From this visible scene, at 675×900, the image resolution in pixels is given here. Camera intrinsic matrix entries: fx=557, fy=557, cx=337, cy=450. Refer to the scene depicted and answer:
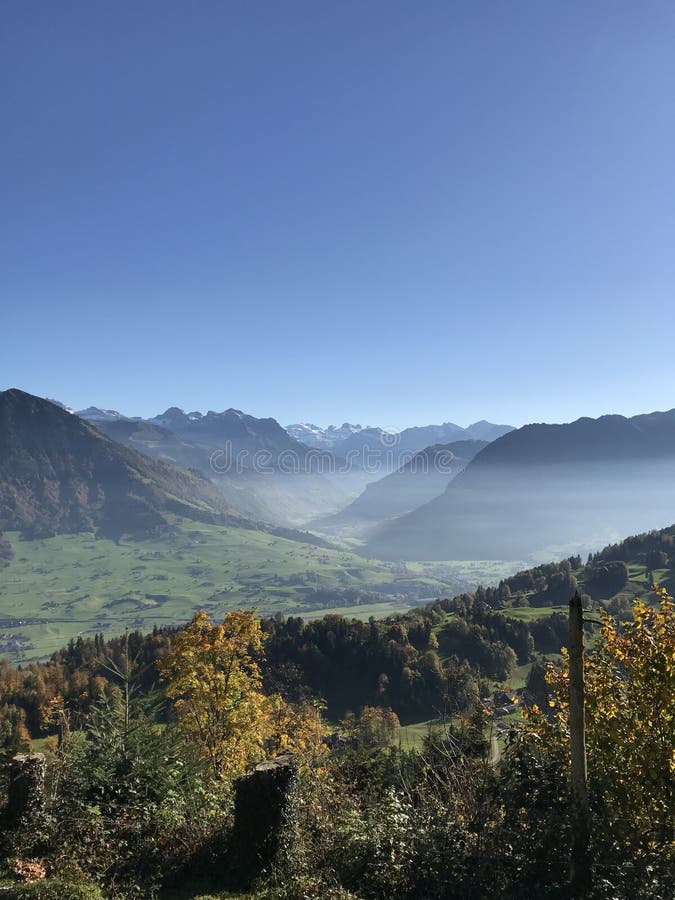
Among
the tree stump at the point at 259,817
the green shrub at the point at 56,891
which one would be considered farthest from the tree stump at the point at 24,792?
the tree stump at the point at 259,817

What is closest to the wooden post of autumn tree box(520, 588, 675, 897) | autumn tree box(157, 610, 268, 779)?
autumn tree box(520, 588, 675, 897)

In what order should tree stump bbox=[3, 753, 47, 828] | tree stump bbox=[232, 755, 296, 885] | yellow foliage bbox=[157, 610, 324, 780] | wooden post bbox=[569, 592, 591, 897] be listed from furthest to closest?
yellow foliage bbox=[157, 610, 324, 780] → tree stump bbox=[3, 753, 47, 828] → tree stump bbox=[232, 755, 296, 885] → wooden post bbox=[569, 592, 591, 897]

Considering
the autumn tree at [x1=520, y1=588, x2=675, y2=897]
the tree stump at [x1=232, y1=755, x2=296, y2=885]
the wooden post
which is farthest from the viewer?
the tree stump at [x1=232, y1=755, x2=296, y2=885]

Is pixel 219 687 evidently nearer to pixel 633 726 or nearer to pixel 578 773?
pixel 633 726

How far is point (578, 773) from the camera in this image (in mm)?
14391

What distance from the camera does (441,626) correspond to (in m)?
179

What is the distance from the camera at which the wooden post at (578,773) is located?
14086 millimetres

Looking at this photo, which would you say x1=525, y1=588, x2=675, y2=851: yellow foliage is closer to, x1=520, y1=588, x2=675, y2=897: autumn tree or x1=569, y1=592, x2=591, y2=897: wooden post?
x1=520, y1=588, x2=675, y2=897: autumn tree

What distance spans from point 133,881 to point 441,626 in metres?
173

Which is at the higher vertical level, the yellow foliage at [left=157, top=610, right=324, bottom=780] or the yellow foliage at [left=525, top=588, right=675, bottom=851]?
the yellow foliage at [left=525, top=588, right=675, bottom=851]

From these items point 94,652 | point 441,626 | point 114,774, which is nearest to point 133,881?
point 114,774

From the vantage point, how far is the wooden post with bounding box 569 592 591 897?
14086mm

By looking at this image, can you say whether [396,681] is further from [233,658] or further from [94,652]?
[233,658]

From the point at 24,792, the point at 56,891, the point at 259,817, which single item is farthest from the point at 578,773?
the point at 24,792
